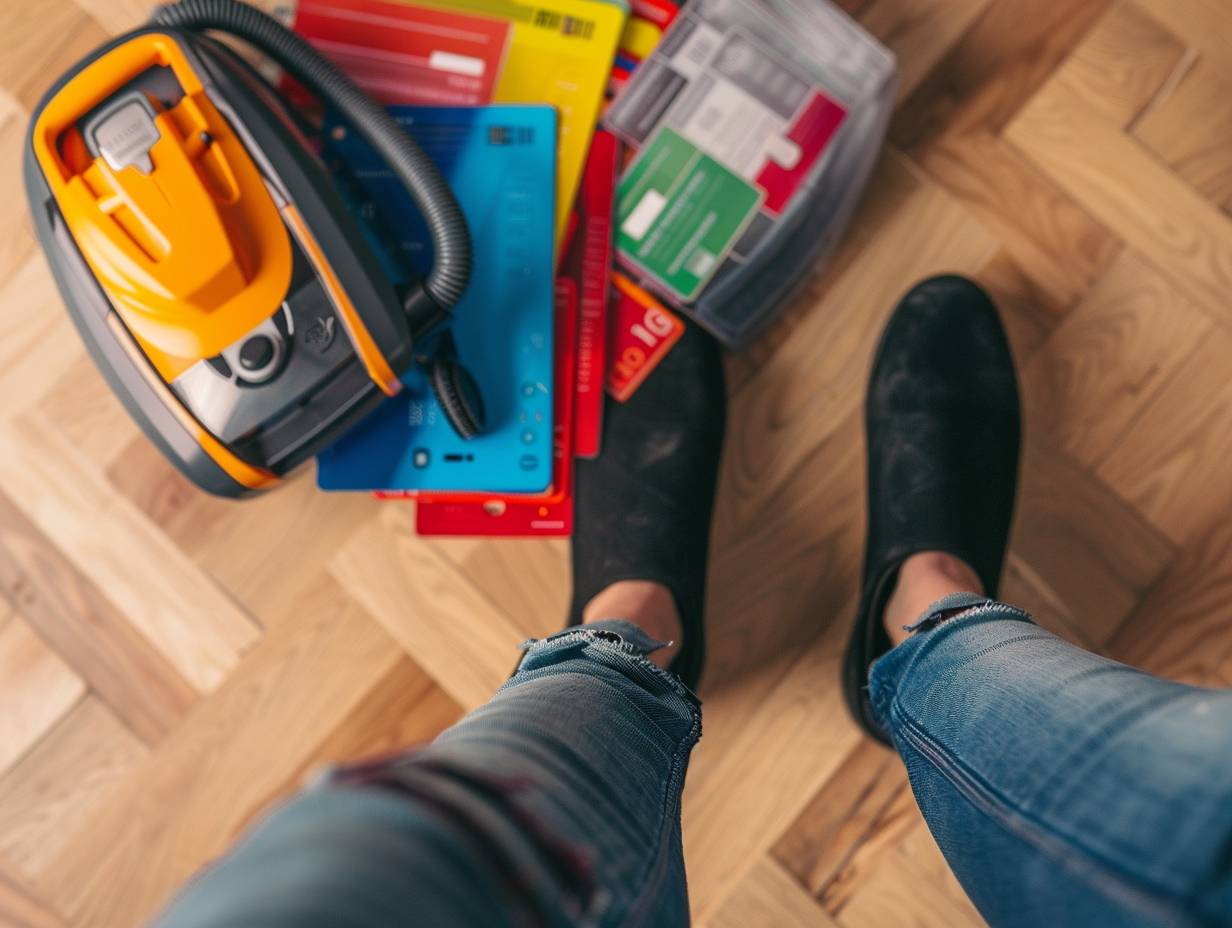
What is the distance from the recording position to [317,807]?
31 centimetres

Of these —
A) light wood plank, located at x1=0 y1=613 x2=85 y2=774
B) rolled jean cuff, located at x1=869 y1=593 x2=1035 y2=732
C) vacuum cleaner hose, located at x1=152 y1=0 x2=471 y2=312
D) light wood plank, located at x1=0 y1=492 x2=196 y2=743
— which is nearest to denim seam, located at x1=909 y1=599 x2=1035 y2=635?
rolled jean cuff, located at x1=869 y1=593 x2=1035 y2=732

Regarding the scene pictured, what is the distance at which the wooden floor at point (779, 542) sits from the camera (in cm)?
86

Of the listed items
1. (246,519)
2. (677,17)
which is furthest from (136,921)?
(677,17)

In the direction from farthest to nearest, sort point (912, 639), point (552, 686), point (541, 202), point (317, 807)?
1. point (541, 202)
2. point (912, 639)
3. point (552, 686)
4. point (317, 807)

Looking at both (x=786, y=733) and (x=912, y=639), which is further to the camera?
(x=786, y=733)

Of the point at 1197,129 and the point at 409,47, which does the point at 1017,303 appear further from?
the point at 409,47

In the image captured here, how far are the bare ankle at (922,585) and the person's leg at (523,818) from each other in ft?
0.61

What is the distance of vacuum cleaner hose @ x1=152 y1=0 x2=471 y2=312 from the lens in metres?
0.72

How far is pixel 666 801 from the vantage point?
1.66 ft

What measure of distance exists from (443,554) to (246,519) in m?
0.21

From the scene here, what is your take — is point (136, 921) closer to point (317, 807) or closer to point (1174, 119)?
point (317, 807)

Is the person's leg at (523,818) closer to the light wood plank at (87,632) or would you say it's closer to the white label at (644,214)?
the white label at (644,214)

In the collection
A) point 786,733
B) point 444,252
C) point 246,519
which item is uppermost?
point 444,252

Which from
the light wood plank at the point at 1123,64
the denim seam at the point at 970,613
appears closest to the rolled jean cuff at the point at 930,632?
the denim seam at the point at 970,613
